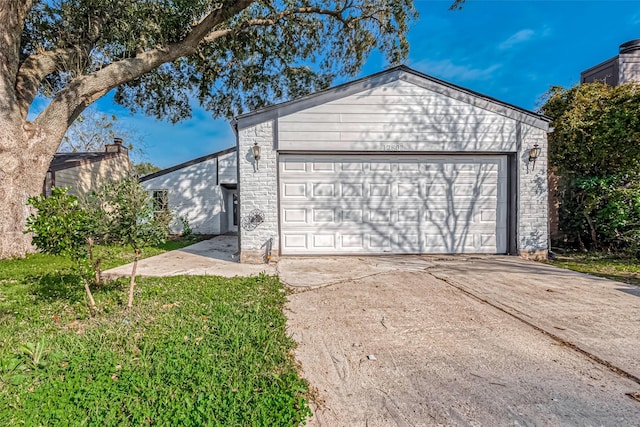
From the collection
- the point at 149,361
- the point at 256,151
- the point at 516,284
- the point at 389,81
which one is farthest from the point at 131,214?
the point at 389,81

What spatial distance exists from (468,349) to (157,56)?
9.39 metres

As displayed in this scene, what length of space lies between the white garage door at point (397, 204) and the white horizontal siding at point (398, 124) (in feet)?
1.03

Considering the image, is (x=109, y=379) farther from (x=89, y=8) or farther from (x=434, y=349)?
(x=89, y=8)

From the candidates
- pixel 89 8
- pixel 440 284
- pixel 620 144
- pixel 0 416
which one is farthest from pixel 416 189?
pixel 89 8

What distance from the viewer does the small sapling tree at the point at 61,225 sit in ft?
9.05

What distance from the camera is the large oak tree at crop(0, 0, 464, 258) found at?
258 inches

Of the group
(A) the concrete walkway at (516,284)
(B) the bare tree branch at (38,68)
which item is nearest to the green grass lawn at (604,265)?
(A) the concrete walkway at (516,284)

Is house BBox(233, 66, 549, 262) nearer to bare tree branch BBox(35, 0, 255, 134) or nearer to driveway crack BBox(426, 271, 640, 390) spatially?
driveway crack BBox(426, 271, 640, 390)

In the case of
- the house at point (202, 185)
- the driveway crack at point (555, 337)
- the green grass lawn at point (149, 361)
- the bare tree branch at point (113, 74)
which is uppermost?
the bare tree branch at point (113, 74)

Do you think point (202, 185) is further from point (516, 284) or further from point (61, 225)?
point (516, 284)

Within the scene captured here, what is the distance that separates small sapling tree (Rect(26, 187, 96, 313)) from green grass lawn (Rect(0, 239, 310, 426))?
30.8 inches

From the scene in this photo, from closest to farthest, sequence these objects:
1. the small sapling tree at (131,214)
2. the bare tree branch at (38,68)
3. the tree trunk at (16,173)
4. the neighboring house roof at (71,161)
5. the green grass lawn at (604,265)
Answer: the small sapling tree at (131,214) < the green grass lawn at (604,265) < the tree trunk at (16,173) < the bare tree branch at (38,68) < the neighboring house roof at (71,161)

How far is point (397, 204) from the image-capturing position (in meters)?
6.53

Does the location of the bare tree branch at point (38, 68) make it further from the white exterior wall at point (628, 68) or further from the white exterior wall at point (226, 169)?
the white exterior wall at point (628, 68)
